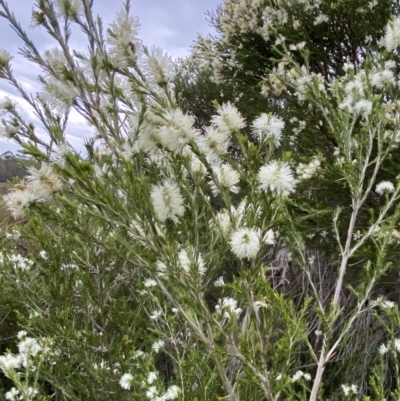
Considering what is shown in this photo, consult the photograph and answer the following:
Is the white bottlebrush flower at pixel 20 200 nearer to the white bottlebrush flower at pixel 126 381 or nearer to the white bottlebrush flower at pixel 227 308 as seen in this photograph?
the white bottlebrush flower at pixel 227 308

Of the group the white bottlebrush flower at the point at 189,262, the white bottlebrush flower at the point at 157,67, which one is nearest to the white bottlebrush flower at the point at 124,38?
the white bottlebrush flower at the point at 157,67

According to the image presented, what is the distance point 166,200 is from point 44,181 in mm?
357

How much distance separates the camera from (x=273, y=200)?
1213mm

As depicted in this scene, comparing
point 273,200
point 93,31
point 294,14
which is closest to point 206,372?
point 273,200

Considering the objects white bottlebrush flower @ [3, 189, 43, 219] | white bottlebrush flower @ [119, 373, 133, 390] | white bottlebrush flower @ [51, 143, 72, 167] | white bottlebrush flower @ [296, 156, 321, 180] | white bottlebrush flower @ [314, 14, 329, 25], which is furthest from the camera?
white bottlebrush flower @ [314, 14, 329, 25]

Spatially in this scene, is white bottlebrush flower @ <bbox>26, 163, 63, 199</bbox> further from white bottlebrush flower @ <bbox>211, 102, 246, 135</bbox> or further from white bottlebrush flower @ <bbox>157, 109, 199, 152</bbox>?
white bottlebrush flower @ <bbox>211, 102, 246, 135</bbox>

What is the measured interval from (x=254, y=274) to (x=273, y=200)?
0.23 metres

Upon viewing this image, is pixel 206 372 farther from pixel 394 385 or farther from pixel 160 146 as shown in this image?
pixel 394 385

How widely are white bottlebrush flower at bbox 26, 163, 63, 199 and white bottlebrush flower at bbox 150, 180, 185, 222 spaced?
0.29 meters

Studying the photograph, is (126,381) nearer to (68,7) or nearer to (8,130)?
(8,130)

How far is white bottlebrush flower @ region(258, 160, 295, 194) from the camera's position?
1122 millimetres

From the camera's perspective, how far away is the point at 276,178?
1.13 metres

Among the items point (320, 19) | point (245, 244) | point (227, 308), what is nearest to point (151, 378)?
point (227, 308)

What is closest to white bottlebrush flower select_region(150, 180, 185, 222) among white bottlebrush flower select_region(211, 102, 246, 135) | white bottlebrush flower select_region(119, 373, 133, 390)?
white bottlebrush flower select_region(211, 102, 246, 135)
